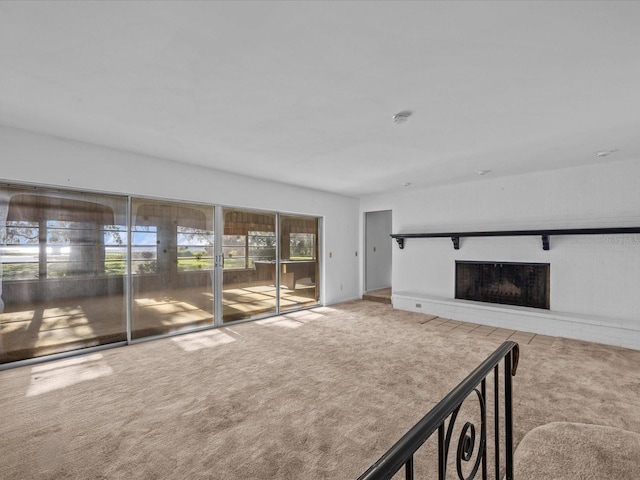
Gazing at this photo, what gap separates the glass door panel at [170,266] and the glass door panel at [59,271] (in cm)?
19

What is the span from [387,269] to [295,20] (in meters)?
7.64

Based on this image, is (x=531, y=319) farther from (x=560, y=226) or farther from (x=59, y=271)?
(x=59, y=271)

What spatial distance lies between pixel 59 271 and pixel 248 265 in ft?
8.45

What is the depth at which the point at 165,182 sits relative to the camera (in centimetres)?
442

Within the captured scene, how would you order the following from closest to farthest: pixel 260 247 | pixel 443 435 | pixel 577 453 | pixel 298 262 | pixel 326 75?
pixel 443 435, pixel 577 453, pixel 326 75, pixel 260 247, pixel 298 262

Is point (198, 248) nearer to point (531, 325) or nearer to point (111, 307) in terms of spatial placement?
point (111, 307)

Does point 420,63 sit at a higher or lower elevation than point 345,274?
higher

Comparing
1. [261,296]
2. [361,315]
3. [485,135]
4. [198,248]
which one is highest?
[485,135]

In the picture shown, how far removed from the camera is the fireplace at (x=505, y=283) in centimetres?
505

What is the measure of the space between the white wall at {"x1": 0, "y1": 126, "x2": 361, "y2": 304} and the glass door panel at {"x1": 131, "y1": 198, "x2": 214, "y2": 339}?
0.28m

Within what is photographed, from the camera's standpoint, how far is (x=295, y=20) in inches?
66.8

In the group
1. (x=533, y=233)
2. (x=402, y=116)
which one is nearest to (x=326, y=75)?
(x=402, y=116)

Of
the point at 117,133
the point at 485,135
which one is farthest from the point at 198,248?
the point at 485,135

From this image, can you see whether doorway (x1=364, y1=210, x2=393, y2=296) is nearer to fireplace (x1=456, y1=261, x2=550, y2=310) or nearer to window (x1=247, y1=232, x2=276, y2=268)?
fireplace (x1=456, y1=261, x2=550, y2=310)
